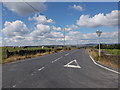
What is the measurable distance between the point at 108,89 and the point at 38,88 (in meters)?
3.09

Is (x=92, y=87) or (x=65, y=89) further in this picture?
(x=92, y=87)

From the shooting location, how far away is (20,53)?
25.5 m

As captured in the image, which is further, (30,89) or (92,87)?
(92,87)

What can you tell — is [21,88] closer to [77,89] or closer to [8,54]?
[77,89]

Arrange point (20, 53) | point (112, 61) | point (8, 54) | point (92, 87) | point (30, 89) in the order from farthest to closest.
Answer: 1. point (20, 53)
2. point (8, 54)
3. point (112, 61)
4. point (92, 87)
5. point (30, 89)

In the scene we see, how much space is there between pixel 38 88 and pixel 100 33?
52.6 ft

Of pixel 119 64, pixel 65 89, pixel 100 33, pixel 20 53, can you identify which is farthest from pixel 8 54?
pixel 65 89

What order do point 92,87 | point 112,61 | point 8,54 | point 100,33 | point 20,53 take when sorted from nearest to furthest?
point 92,87 → point 112,61 → point 100,33 → point 8,54 → point 20,53

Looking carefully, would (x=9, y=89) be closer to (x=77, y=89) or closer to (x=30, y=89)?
(x=30, y=89)

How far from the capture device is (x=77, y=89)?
602 centimetres

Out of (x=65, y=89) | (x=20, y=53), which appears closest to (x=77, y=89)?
(x=65, y=89)

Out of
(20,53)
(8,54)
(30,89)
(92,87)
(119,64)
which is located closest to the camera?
(30,89)

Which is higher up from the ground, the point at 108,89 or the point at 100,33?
the point at 100,33

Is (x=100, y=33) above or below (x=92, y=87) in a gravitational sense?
above
